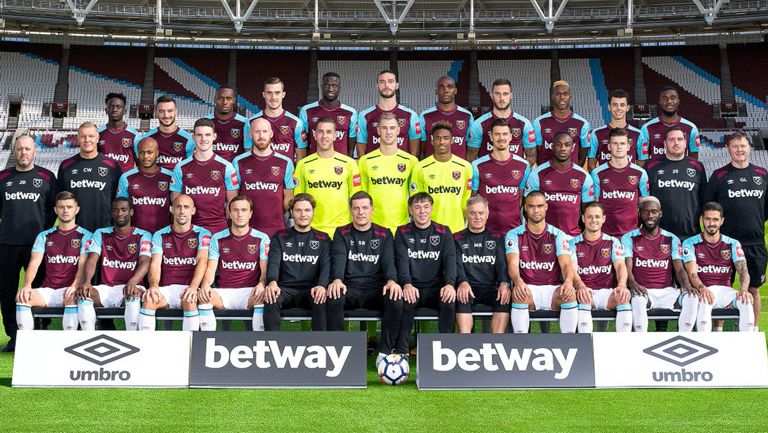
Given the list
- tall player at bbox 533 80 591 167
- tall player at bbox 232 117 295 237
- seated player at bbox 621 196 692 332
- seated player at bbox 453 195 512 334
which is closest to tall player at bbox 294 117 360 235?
tall player at bbox 232 117 295 237

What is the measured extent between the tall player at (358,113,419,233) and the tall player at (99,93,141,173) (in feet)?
8.65

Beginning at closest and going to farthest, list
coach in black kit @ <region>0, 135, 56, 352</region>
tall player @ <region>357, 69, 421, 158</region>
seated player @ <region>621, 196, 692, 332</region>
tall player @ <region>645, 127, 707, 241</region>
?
seated player @ <region>621, 196, 692, 332</region>, coach in black kit @ <region>0, 135, 56, 352</region>, tall player @ <region>645, 127, 707, 241</region>, tall player @ <region>357, 69, 421, 158</region>

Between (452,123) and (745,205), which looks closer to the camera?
(745,205)

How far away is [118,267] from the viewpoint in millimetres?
7535

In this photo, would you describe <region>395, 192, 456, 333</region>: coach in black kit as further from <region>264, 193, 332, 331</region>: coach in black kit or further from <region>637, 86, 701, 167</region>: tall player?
<region>637, 86, 701, 167</region>: tall player

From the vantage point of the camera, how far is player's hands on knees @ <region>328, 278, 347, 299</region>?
6.75 metres

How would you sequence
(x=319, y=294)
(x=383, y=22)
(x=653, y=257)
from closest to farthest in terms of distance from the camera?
(x=319, y=294), (x=653, y=257), (x=383, y=22)

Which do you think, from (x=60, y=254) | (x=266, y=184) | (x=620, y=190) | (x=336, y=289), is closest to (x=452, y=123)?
(x=620, y=190)

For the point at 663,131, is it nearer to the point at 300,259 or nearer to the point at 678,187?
the point at 678,187

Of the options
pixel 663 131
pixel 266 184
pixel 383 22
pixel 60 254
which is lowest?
pixel 60 254

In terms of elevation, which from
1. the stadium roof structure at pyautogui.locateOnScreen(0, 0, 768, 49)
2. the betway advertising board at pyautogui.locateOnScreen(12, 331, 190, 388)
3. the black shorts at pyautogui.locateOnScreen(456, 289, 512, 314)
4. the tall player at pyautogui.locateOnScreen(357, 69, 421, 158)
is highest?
the stadium roof structure at pyautogui.locateOnScreen(0, 0, 768, 49)

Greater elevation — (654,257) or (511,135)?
(511,135)

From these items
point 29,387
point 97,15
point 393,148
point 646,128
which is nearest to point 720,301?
point 646,128

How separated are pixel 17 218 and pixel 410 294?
395 cm
